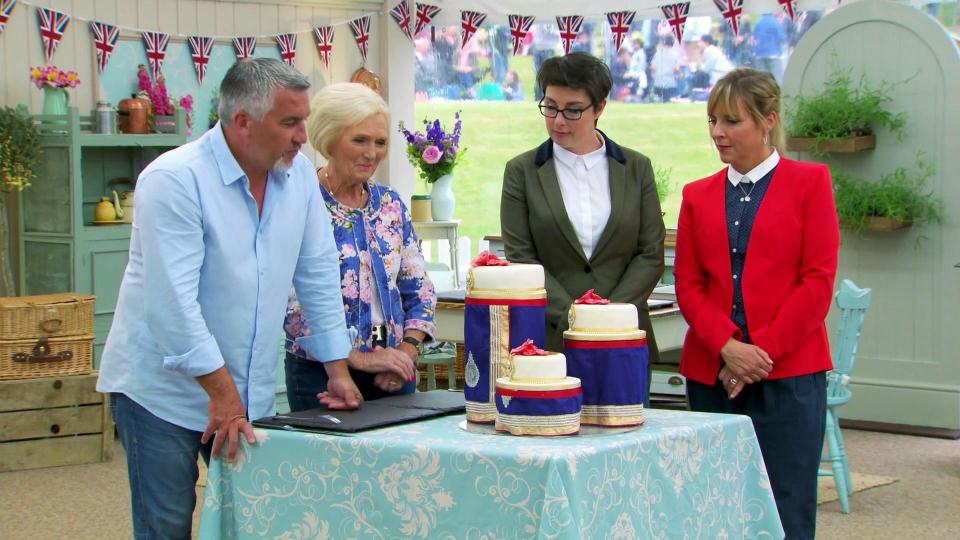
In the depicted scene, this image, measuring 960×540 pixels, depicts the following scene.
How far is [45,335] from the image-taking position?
569 centimetres

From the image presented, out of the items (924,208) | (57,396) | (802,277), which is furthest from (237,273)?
(924,208)

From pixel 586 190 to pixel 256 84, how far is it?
102 centimetres

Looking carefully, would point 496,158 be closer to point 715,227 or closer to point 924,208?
point 924,208

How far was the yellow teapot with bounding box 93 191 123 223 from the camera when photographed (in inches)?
247

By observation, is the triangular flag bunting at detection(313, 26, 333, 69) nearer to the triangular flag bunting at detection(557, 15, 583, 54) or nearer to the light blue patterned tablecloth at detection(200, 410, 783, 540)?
the triangular flag bunting at detection(557, 15, 583, 54)

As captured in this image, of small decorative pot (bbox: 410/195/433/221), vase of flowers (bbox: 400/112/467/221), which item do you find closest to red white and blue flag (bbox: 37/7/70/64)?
vase of flowers (bbox: 400/112/467/221)

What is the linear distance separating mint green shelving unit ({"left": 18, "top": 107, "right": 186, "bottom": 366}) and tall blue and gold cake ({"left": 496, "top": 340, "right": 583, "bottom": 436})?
431 cm

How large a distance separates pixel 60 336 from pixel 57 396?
0.27 metres

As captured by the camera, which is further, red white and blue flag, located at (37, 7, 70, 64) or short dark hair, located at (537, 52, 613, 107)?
red white and blue flag, located at (37, 7, 70, 64)

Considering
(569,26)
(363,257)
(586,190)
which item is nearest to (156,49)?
(569,26)

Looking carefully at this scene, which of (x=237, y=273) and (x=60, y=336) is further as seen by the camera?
(x=60, y=336)

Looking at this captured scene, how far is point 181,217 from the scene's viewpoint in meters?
2.32

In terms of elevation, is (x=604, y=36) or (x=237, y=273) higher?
(x=604, y=36)

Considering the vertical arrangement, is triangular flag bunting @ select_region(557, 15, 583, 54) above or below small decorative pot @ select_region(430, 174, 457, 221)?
above
